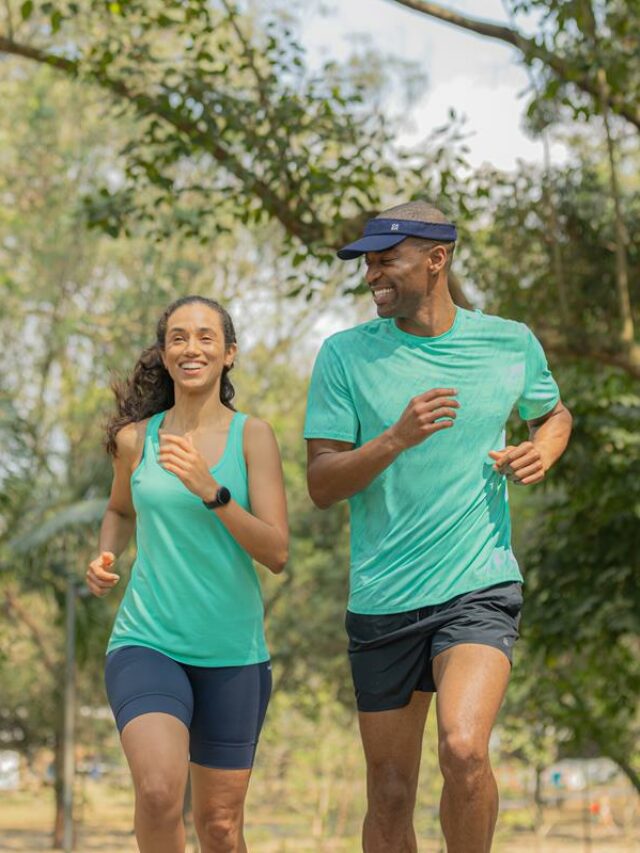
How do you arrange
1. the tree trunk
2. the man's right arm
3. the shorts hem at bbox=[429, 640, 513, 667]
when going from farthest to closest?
the tree trunk → the shorts hem at bbox=[429, 640, 513, 667] → the man's right arm

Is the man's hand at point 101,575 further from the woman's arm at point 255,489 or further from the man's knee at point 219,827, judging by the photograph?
the man's knee at point 219,827

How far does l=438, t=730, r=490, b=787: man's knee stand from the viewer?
3994 millimetres

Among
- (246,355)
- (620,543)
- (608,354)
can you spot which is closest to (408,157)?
(608,354)

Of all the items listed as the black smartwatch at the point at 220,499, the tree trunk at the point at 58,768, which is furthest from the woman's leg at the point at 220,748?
the tree trunk at the point at 58,768

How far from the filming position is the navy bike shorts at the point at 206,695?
429cm

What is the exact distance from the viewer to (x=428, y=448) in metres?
4.38

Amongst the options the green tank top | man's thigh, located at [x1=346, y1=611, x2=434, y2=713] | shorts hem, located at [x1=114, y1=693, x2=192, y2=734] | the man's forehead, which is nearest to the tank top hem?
the green tank top

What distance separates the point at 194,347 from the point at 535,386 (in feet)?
3.48

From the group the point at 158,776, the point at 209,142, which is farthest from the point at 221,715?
the point at 209,142

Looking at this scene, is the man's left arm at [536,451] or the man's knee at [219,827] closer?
the man's left arm at [536,451]

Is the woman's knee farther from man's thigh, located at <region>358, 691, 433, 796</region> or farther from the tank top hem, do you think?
man's thigh, located at <region>358, 691, 433, 796</region>

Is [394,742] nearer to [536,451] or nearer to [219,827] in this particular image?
[219,827]

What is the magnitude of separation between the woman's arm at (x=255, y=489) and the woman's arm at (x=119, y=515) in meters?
0.27

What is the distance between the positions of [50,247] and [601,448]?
2114 centimetres
